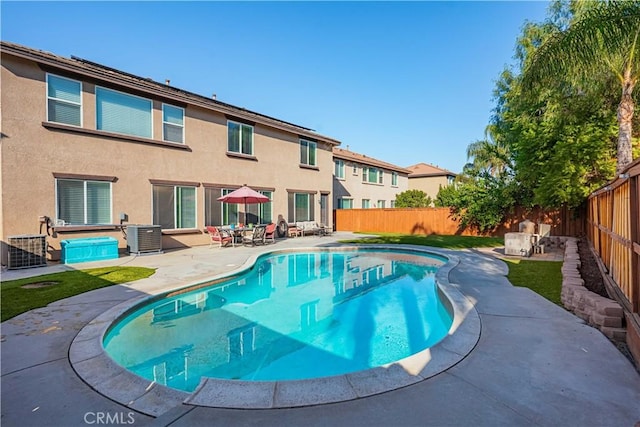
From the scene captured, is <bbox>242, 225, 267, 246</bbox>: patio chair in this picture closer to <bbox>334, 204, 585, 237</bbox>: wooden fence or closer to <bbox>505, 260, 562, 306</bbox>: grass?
<bbox>505, 260, 562, 306</bbox>: grass

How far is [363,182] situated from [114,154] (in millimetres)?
21040

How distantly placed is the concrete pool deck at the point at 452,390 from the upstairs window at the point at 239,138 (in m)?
13.1

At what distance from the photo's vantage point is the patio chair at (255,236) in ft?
52.3

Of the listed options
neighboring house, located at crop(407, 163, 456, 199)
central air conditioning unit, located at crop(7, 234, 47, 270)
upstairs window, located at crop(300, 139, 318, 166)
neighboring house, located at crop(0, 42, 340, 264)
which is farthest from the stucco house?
central air conditioning unit, located at crop(7, 234, 47, 270)

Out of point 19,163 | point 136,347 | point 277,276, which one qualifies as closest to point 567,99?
point 277,276

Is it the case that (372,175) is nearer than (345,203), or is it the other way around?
(345,203)

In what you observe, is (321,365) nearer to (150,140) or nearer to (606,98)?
(150,140)

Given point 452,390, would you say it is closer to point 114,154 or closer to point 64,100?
point 114,154

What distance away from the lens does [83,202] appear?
11.7 m

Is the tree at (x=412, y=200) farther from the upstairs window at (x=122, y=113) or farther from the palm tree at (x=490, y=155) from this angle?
the upstairs window at (x=122, y=113)

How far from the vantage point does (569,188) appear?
532 inches

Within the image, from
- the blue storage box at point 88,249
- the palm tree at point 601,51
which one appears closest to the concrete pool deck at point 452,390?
the blue storage box at point 88,249

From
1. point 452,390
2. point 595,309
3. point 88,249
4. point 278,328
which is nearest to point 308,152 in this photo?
point 88,249

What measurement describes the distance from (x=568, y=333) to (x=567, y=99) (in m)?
13.3
